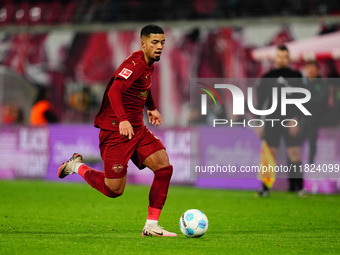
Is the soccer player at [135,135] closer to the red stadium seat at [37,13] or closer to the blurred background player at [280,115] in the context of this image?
the blurred background player at [280,115]

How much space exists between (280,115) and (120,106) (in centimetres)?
645

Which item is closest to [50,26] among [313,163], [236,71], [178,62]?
[178,62]

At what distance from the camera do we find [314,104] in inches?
521

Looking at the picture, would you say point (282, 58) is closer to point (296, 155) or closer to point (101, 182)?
point (296, 155)

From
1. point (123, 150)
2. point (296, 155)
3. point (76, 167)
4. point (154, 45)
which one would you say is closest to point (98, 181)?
point (123, 150)

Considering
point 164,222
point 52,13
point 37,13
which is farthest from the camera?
point 37,13

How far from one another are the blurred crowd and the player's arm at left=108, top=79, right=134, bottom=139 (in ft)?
52.1

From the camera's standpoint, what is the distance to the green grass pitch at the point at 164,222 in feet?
20.1

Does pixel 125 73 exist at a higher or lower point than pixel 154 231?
higher

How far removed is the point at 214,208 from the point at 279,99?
316cm

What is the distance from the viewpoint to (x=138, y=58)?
6.88 metres

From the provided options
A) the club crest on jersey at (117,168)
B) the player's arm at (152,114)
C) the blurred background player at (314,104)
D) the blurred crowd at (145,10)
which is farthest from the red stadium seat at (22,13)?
the club crest on jersey at (117,168)

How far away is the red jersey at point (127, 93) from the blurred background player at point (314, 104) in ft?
20.9

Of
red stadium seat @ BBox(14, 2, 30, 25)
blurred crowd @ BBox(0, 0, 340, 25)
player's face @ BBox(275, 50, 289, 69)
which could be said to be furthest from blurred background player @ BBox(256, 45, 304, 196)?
red stadium seat @ BBox(14, 2, 30, 25)
